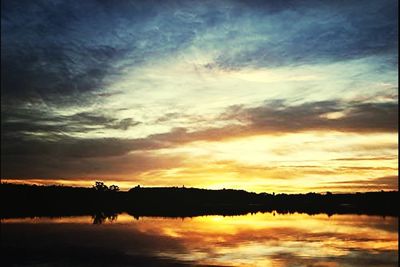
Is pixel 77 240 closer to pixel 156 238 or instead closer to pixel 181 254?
pixel 156 238

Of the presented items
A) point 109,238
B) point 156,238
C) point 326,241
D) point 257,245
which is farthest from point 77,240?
point 326,241

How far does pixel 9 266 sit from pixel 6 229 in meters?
26.8

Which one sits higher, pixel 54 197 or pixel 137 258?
pixel 54 197

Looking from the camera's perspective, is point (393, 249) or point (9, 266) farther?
point (393, 249)

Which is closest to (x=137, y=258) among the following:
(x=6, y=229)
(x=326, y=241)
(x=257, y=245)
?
(x=257, y=245)

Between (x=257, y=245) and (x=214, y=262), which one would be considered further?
(x=257, y=245)

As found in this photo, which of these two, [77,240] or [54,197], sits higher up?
[54,197]

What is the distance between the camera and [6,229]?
5262cm

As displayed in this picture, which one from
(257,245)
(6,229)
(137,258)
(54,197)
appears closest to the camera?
(137,258)

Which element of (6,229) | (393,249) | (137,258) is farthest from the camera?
(6,229)

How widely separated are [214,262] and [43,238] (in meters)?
22.7

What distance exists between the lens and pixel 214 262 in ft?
97.9

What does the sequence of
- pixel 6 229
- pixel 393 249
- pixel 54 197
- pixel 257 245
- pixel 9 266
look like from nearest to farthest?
pixel 9 266 → pixel 393 249 → pixel 257 245 → pixel 6 229 → pixel 54 197

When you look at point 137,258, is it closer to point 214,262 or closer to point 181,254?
point 181,254
